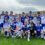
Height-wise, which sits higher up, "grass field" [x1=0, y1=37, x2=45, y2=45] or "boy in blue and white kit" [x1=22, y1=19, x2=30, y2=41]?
"boy in blue and white kit" [x1=22, y1=19, x2=30, y2=41]

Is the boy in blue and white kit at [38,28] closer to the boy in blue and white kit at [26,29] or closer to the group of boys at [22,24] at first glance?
the group of boys at [22,24]

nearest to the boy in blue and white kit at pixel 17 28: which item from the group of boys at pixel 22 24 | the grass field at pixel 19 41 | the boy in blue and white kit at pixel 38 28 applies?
the group of boys at pixel 22 24

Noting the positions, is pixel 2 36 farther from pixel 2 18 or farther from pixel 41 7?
pixel 41 7

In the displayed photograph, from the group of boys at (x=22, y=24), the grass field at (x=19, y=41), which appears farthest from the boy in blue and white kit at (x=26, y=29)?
the grass field at (x=19, y=41)

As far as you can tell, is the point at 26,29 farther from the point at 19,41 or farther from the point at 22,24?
the point at 19,41

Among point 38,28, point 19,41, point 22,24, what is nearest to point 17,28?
point 22,24

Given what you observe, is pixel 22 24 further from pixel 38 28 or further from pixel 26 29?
pixel 38 28

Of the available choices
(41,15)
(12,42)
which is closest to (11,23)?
(12,42)

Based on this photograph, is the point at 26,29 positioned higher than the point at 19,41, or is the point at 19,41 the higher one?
the point at 26,29

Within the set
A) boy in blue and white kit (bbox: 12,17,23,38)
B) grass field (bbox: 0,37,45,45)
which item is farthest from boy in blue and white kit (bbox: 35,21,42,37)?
boy in blue and white kit (bbox: 12,17,23,38)

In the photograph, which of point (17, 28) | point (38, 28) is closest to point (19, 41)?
point (17, 28)

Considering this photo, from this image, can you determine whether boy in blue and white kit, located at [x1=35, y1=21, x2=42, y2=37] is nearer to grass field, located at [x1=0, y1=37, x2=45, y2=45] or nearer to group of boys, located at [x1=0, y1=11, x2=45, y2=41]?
group of boys, located at [x1=0, y1=11, x2=45, y2=41]

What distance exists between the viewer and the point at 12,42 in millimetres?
2717

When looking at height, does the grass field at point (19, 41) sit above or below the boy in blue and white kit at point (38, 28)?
below
